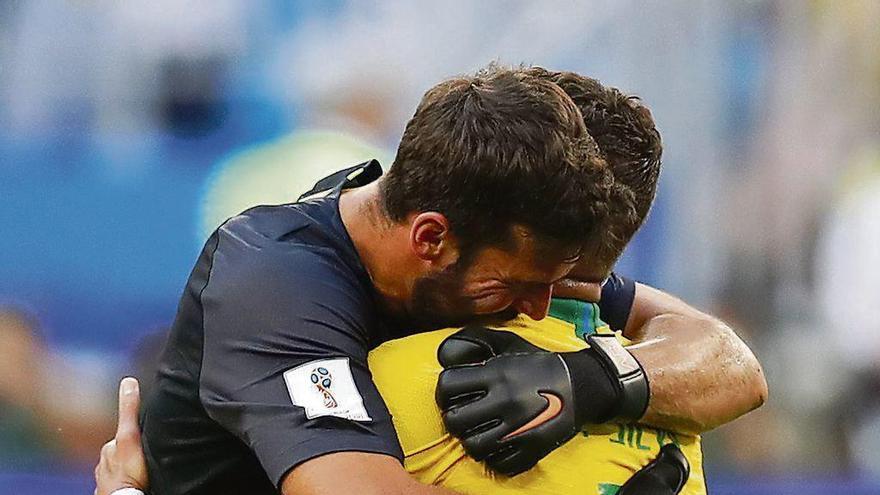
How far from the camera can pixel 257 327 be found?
1.69m

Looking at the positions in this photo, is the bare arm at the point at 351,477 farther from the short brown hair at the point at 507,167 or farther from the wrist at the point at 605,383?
the short brown hair at the point at 507,167

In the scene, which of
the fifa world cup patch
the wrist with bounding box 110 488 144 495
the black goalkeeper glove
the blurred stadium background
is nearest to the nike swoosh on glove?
the black goalkeeper glove

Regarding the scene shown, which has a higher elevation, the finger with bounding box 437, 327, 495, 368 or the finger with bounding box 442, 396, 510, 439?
the finger with bounding box 437, 327, 495, 368

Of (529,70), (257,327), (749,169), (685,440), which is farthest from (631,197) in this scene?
(749,169)

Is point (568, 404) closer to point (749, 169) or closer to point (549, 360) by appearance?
point (549, 360)

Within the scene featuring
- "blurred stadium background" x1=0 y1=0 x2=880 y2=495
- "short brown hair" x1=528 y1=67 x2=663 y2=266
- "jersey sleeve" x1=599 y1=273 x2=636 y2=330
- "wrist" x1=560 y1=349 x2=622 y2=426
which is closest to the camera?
"wrist" x1=560 y1=349 x2=622 y2=426

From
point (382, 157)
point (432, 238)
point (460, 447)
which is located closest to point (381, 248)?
point (432, 238)

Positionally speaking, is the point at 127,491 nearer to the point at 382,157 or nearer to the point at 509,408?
the point at 509,408

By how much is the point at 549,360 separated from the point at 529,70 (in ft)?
1.47

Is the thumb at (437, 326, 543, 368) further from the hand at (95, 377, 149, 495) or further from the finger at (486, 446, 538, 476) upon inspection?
the hand at (95, 377, 149, 495)

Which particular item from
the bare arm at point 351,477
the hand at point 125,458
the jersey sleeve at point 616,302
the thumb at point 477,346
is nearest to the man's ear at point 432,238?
the thumb at point 477,346

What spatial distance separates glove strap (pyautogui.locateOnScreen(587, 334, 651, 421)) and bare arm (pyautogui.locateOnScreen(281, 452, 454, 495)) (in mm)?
296

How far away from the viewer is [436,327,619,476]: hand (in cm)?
162

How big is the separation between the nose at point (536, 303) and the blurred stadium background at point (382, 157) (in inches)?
96.1
